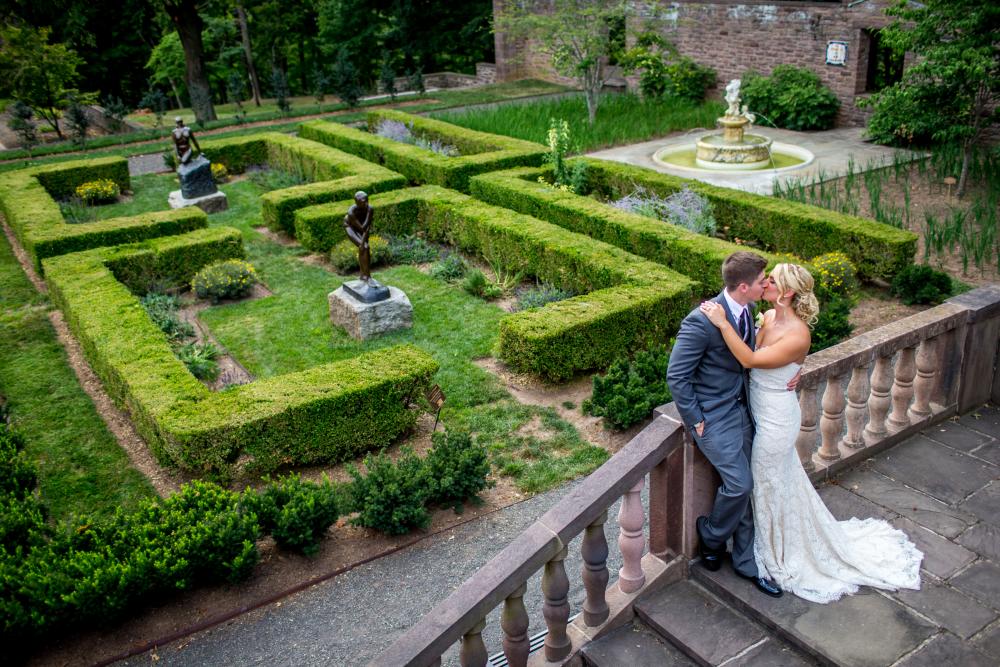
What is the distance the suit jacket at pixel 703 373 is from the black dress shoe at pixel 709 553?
58 cm

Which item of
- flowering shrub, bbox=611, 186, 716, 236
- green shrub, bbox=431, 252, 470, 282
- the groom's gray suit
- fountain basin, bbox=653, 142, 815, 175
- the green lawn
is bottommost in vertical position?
the green lawn

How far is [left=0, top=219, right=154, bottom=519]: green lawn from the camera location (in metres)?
7.45

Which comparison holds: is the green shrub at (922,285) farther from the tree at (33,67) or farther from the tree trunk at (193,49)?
the tree at (33,67)

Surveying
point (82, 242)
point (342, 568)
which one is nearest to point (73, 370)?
point (82, 242)

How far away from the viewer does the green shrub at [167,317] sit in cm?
1061

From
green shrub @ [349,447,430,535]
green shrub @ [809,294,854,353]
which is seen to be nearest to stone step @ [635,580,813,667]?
green shrub @ [349,447,430,535]

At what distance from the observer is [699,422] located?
4.11 meters

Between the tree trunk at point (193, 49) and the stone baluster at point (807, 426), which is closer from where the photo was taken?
the stone baluster at point (807, 426)

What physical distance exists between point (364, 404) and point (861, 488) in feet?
14.4

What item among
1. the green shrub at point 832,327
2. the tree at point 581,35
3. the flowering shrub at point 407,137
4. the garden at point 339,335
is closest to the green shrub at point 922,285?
the garden at point 339,335

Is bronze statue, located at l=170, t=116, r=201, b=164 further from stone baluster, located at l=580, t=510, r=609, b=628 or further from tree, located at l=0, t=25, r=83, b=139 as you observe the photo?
stone baluster, located at l=580, t=510, r=609, b=628

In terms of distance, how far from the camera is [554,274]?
11.3 metres

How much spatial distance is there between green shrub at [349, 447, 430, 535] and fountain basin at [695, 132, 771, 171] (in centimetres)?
1281

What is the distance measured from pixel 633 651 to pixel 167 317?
852 centimetres
